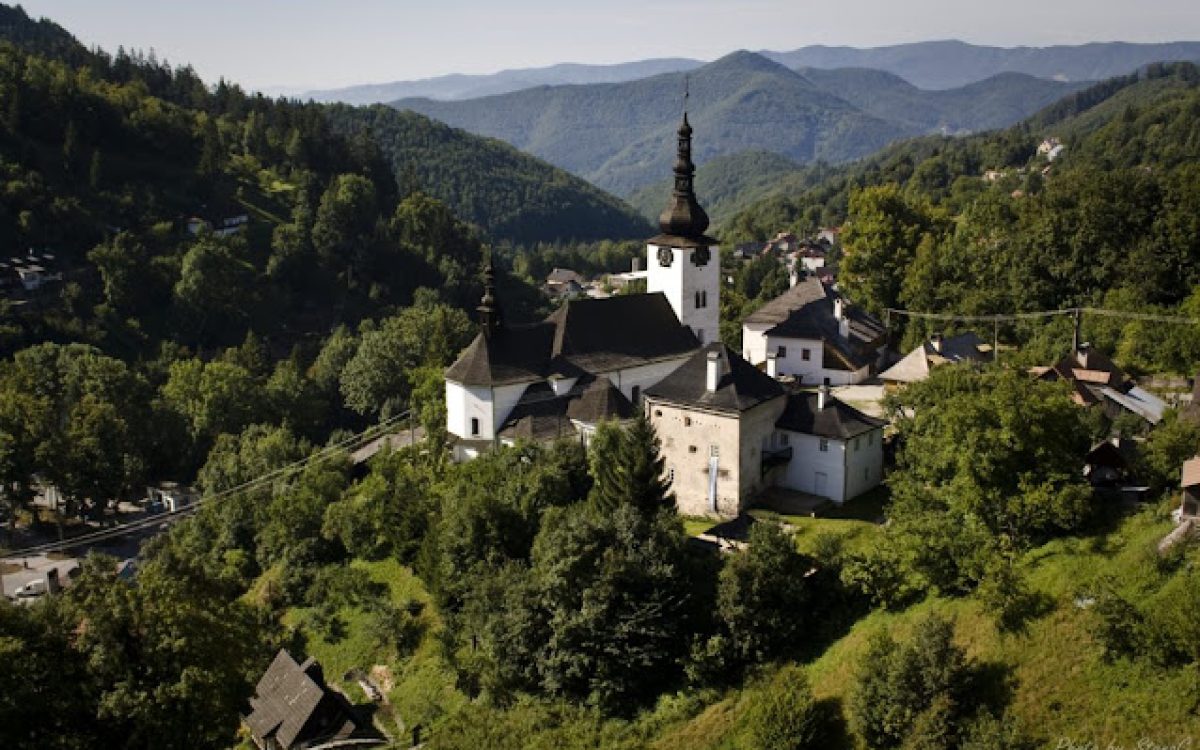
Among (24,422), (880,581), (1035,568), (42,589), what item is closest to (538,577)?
(880,581)

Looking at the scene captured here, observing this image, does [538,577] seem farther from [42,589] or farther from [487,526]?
[42,589]

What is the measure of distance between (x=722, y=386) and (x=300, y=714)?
1640 centimetres

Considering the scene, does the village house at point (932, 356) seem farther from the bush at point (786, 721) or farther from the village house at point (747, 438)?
the bush at point (786, 721)

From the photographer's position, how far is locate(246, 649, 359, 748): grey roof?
29.1 metres

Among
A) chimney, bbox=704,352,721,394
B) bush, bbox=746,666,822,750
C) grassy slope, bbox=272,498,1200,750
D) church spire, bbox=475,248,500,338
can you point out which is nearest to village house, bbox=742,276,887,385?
church spire, bbox=475,248,500,338

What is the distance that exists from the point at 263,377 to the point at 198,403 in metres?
9.87

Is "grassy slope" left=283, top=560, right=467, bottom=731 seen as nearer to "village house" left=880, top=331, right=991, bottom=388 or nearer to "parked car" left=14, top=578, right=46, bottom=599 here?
"parked car" left=14, top=578, right=46, bottom=599

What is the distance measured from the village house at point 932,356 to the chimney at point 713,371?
15513mm

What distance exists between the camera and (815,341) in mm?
48969

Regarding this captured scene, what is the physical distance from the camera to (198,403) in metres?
64.8

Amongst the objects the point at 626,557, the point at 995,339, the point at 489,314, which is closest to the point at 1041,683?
the point at 626,557

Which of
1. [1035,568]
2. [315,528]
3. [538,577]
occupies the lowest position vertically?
[315,528]

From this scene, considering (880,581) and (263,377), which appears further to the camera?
(263,377)

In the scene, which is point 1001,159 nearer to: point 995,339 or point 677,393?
point 995,339
